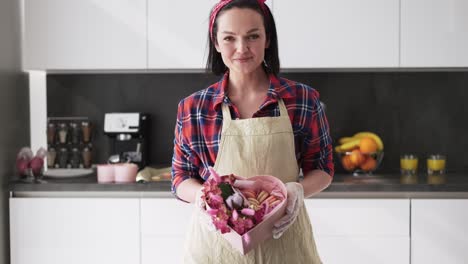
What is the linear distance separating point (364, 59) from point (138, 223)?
1.28 meters

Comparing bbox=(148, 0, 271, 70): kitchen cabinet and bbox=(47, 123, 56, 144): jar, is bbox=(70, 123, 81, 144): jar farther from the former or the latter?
bbox=(148, 0, 271, 70): kitchen cabinet

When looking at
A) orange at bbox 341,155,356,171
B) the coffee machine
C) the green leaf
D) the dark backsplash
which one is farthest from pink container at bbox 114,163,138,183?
the green leaf

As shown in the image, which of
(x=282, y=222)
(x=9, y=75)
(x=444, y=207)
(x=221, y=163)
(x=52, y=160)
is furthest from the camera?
(x=52, y=160)

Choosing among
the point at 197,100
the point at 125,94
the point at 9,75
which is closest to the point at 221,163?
the point at 197,100

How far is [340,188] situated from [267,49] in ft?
4.30

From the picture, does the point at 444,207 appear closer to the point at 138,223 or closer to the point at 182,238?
the point at 182,238

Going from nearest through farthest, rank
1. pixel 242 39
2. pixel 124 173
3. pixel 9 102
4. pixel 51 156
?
pixel 242 39 < pixel 124 173 < pixel 9 102 < pixel 51 156

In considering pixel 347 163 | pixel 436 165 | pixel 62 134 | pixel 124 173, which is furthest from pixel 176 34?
pixel 436 165

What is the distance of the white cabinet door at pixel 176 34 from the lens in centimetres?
318

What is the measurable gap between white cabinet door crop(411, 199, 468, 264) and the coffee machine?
1.34m

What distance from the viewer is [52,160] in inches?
137

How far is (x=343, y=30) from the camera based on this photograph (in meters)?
3.16

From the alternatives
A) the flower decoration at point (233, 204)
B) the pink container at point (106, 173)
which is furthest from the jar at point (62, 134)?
the flower decoration at point (233, 204)

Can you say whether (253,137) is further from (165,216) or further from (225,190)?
(165,216)
